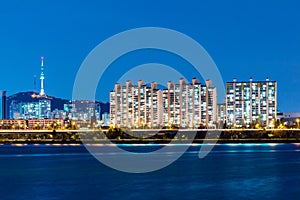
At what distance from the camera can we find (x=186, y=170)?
32.3 m

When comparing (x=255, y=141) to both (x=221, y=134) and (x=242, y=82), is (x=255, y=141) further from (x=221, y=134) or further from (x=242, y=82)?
(x=242, y=82)

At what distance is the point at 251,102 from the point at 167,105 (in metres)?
14.9

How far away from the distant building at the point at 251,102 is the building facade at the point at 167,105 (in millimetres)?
4170

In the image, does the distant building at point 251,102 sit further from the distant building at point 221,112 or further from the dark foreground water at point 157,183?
the dark foreground water at point 157,183

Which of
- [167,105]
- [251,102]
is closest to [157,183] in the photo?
[167,105]

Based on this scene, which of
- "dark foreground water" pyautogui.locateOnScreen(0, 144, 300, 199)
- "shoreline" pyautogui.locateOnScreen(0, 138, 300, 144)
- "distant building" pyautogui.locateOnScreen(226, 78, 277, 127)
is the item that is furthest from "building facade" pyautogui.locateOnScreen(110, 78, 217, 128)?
"dark foreground water" pyautogui.locateOnScreen(0, 144, 300, 199)

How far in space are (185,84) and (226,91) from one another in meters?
9.35

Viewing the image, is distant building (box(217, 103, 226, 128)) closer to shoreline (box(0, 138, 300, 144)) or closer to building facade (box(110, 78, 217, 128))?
building facade (box(110, 78, 217, 128))

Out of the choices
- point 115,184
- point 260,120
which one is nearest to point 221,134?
point 260,120

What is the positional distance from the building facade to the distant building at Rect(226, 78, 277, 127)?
4170 mm

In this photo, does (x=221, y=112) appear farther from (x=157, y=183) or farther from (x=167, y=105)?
(x=157, y=183)

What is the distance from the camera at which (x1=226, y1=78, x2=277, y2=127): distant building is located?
110000 millimetres

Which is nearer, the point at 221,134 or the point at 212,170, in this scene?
the point at 212,170

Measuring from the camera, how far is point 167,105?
11150cm
